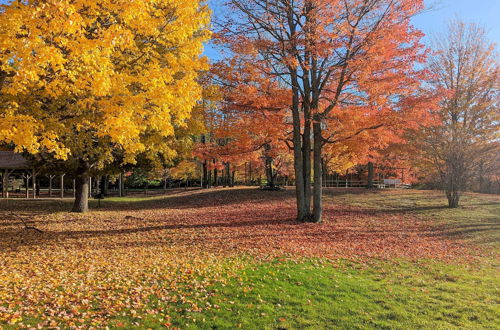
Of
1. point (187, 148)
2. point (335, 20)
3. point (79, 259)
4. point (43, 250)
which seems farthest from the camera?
point (187, 148)

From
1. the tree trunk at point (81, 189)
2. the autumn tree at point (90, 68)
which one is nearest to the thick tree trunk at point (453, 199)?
the autumn tree at point (90, 68)

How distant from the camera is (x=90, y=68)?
6.30 metres

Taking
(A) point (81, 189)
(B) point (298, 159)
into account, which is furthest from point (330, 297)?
(A) point (81, 189)

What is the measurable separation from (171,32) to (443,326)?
26.9 feet

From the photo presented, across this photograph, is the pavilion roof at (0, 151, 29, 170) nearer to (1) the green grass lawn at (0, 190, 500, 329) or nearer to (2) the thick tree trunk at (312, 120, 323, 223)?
(2) the thick tree trunk at (312, 120, 323, 223)

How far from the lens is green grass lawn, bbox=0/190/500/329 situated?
5.10 m

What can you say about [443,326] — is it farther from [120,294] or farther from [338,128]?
[338,128]

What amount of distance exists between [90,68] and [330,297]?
6.01m

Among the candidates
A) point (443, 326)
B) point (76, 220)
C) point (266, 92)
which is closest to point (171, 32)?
point (266, 92)

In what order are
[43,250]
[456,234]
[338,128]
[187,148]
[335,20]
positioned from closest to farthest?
1. [43,250]
2. [335,20]
3. [456,234]
4. [338,128]
5. [187,148]

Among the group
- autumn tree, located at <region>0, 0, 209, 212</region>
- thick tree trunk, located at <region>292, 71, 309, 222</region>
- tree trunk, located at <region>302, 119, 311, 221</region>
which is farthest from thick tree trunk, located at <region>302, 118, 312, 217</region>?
autumn tree, located at <region>0, 0, 209, 212</region>

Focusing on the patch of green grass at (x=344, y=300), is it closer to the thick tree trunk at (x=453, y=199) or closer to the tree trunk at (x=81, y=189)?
the thick tree trunk at (x=453, y=199)

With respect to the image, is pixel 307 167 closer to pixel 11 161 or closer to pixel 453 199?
pixel 453 199

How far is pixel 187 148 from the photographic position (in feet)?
61.4
